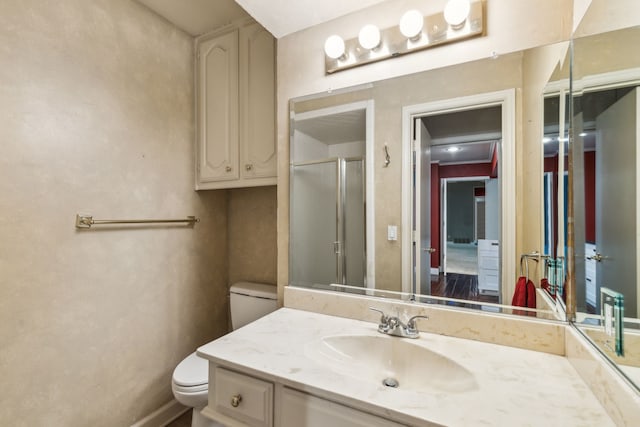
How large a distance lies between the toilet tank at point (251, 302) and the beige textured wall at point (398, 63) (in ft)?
1.43

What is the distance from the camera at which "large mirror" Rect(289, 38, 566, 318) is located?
1.00 metres

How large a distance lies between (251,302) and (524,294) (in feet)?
4.82

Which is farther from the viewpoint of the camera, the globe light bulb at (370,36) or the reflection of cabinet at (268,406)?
the globe light bulb at (370,36)

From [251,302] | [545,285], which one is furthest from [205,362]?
[545,285]

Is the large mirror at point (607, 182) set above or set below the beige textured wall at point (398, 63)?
below

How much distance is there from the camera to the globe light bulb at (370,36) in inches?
45.5

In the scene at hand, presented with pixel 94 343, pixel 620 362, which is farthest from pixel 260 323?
pixel 620 362

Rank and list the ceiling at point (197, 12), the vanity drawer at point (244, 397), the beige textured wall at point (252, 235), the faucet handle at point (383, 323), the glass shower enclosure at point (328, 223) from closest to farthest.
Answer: the vanity drawer at point (244, 397) → the faucet handle at point (383, 323) → the glass shower enclosure at point (328, 223) → the ceiling at point (197, 12) → the beige textured wall at point (252, 235)

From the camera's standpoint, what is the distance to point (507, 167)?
1.01 meters

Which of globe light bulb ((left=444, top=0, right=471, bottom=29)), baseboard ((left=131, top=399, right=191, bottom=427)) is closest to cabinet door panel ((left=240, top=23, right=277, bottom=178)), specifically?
globe light bulb ((left=444, top=0, right=471, bottom=29))

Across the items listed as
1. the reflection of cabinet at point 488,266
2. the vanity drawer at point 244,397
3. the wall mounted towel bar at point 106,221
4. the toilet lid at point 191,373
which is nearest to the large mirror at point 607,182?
the reflection of cabinet at point 488,266

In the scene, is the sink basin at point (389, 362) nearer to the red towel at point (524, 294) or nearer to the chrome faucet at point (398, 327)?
the chrome faucet at point (398, 327)

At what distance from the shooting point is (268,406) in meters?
0.80

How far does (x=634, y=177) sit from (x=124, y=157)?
1914mm
